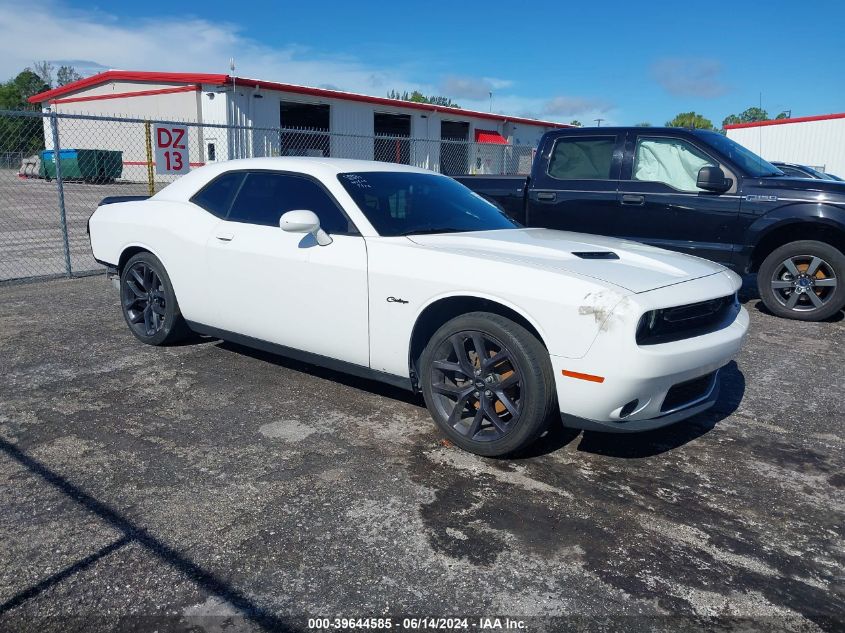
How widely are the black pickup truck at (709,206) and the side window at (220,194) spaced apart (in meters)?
3.99

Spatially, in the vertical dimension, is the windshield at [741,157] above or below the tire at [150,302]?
above

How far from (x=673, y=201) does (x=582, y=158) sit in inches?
45.0

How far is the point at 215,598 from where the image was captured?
247cm

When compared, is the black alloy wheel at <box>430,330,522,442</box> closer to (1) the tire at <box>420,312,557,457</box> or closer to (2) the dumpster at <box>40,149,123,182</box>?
(1) the tire at <box>420,312,557,457</box>

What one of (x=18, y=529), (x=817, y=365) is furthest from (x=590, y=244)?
(x=18, y=529)

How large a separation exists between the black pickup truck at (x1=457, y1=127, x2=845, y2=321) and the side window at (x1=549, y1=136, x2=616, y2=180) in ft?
0.04

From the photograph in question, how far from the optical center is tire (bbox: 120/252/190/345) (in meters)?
5.30

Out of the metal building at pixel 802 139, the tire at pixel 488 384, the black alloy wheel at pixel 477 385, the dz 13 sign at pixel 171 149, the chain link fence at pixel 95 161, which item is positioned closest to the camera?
the tire at pixel 488 384

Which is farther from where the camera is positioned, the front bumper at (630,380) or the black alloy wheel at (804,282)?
the black alloy wheel at (804,282)

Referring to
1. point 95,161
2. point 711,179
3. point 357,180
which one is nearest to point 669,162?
point 711,179

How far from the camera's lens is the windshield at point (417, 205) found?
4320mm

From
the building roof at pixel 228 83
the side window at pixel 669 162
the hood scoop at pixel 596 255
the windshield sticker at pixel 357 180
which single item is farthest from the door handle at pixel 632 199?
the building roof at pixel 228 83

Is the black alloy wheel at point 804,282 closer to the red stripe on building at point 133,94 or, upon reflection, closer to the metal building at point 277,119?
the metal building at point 277,119

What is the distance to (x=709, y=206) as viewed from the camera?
7164mm
